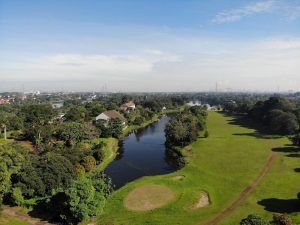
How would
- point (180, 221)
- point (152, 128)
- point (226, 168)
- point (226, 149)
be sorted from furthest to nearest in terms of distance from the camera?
1. point (152, 128)
2. point (226, 149)
3. point (226, 168)
4. point (180, 221)

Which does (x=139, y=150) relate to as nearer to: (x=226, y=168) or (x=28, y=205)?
(x=226, y=168)

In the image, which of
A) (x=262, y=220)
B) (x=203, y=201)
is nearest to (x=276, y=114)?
(x=203, y=201)

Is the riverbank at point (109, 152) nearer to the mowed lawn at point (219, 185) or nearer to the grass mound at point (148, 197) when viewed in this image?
the mowed lawn at point (219, 185)

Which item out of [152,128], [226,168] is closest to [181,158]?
[226,168]

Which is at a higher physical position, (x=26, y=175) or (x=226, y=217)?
(x=26, y=175)

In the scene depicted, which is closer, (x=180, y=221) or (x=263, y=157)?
(x=180, y=221)

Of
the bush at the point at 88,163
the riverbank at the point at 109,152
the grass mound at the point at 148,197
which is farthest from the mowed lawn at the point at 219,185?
the riverbank at the point at 109,152
